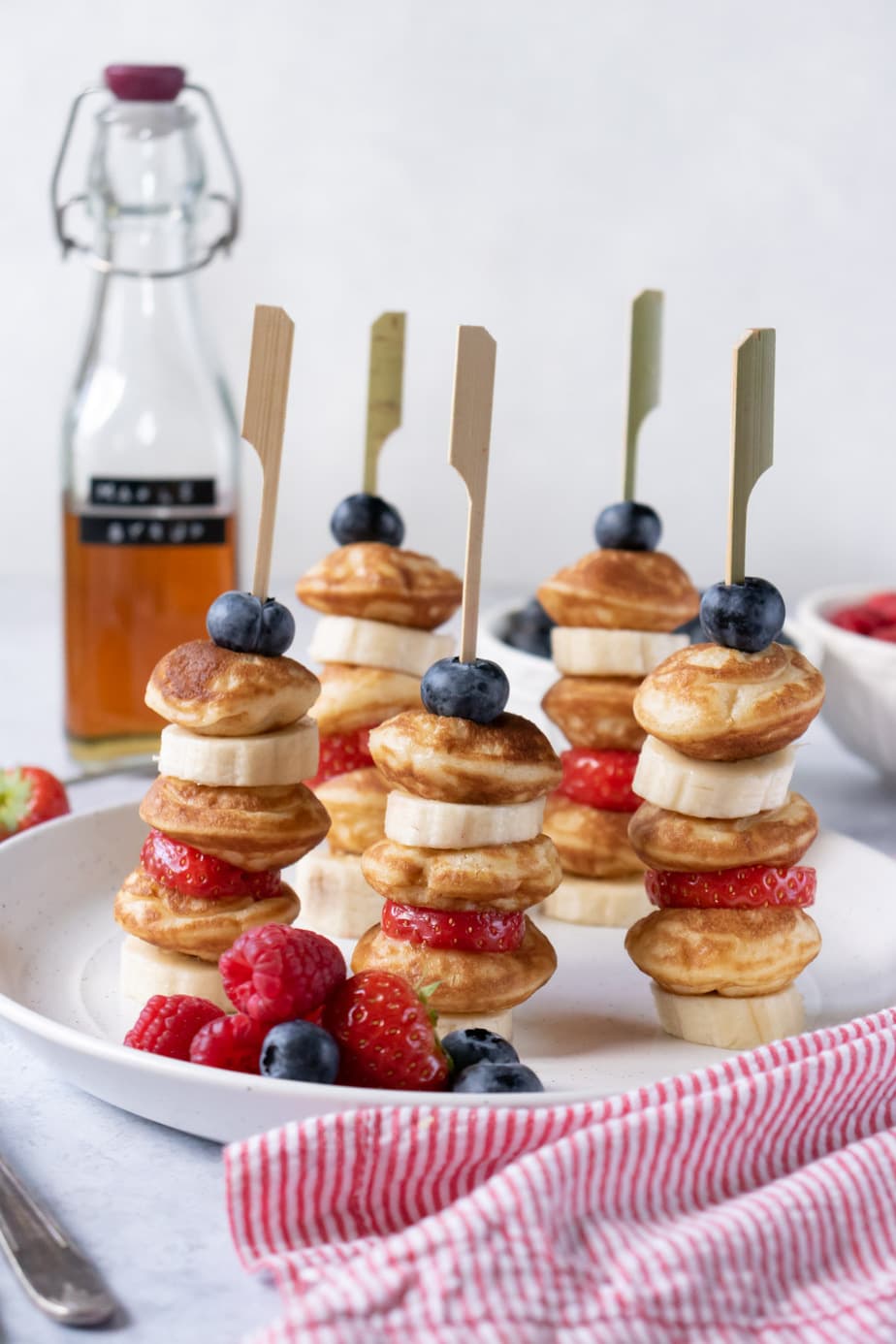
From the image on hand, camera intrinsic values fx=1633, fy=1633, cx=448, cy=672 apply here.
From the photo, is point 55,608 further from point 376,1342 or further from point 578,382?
point 376,1342

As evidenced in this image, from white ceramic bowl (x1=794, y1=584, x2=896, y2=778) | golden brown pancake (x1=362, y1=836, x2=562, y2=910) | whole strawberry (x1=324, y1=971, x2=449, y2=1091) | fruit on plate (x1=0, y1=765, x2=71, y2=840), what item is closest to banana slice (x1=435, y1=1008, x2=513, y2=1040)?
golden brown pancake (x1=362, y1=836, x2=562, y2=910)

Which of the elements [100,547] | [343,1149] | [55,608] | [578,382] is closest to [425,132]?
[578,382]

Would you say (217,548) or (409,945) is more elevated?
(217,548)

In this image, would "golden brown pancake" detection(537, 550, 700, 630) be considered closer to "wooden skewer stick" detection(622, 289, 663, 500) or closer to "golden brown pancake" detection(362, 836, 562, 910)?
"wooden skewer stick" detection(622, 289, 663, 500)

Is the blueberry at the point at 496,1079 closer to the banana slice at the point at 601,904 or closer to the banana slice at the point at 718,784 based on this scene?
the banana slice at the point at 718,784

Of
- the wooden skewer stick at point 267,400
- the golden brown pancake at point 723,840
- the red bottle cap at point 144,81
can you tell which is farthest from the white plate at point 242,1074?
the red bottle cap at point 144,81

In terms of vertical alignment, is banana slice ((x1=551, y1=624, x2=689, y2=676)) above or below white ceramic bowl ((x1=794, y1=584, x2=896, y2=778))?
above
